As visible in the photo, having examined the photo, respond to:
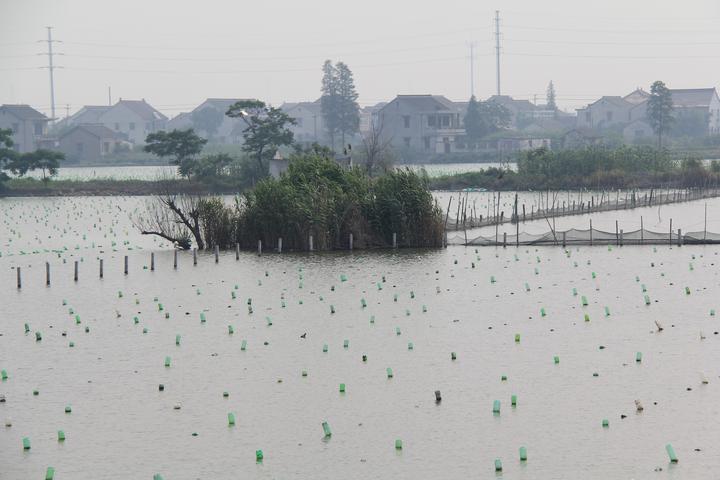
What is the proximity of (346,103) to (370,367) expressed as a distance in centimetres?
15784

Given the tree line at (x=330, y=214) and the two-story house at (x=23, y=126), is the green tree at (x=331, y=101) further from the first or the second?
the tree line at (x=330, y=214)

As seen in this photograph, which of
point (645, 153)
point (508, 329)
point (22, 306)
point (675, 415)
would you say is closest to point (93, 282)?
point (22, 306)

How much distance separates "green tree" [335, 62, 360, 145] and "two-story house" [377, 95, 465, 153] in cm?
918

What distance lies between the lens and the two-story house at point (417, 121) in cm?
18162

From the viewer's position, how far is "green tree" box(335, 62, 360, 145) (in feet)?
632

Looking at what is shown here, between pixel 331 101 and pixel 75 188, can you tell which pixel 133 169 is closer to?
pixel 331 101

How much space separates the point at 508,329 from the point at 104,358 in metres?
14.4

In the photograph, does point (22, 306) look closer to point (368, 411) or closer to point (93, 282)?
point (93, 282)

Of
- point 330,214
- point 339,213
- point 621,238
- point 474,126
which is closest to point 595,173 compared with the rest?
point 621,238

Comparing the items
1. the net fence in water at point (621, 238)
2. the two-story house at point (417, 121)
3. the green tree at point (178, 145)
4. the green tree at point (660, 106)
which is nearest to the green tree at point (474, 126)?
the two-story house at point (417, 121)

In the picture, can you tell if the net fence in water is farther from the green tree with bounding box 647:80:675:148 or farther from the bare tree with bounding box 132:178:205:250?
the green tree with bounding box 647:80:675:148

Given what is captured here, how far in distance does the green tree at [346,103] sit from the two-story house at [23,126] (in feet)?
158

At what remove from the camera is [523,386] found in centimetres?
3466

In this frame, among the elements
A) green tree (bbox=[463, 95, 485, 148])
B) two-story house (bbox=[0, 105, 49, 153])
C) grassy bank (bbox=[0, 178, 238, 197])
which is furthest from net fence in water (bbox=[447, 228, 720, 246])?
two-story house (bbox=[0, 105, 49, 153])
